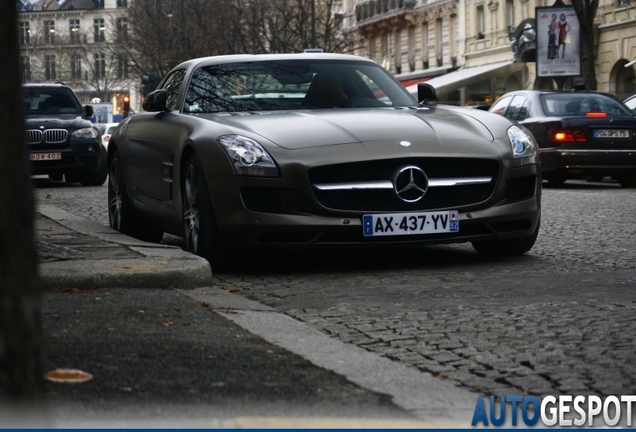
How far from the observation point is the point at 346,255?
948cm

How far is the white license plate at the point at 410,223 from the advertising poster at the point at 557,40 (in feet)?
110

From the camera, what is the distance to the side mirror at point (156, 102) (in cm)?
973

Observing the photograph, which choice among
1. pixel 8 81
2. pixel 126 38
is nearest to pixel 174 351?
pixel 8 81

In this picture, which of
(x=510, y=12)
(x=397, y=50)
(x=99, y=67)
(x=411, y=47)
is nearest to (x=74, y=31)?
(x=99, y=67)

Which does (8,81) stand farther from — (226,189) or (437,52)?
(437,52)

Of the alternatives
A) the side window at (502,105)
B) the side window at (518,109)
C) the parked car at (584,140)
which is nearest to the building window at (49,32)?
the side window at (502,105)

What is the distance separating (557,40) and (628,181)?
65.6ft

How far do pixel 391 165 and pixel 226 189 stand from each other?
3.31 ft

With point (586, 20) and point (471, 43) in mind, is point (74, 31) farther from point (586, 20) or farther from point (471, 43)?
point (586, 20)

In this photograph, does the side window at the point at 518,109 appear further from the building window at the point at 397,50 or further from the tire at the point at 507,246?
the building window at the point at 397,50

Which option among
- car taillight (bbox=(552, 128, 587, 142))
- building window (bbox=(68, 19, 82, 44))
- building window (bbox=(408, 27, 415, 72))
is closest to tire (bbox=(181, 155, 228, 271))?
car taillight (bbox=(552, 128, 587, 142))

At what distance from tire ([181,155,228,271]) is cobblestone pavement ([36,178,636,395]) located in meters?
0.17

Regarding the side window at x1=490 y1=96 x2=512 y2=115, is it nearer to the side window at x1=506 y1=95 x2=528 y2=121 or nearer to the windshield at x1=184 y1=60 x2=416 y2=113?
the side window at x1=506 y1=95 x2=528 y2=121

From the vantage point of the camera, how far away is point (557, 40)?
4088 cm
